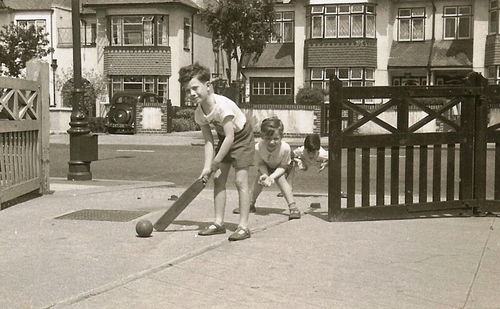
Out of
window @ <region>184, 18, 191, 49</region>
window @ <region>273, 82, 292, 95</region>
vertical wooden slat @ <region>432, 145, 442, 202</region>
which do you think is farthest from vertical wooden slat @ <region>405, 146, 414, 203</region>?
window @ <region>184, 18, 191, 49</region>

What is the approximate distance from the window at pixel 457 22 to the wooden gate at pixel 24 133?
33.6 m

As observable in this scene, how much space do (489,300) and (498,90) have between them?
4008 millimetres

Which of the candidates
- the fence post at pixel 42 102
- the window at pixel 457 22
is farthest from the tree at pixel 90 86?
the fence post at pixel 42 102

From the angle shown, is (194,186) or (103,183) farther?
(103,183)

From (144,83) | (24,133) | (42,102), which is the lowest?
(24,133)

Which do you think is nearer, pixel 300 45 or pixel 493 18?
pixel 493 18

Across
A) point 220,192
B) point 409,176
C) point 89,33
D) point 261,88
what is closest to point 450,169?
point 409,176

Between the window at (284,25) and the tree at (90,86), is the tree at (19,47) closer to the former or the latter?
the tree at (90,86)

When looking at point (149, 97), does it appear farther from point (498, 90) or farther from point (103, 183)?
point (498, 90)

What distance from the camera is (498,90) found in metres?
8.80

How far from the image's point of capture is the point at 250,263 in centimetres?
641

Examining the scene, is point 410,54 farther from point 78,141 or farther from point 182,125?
point 78,141

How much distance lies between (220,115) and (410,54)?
117 ft

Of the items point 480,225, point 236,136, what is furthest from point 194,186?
point 480,225
